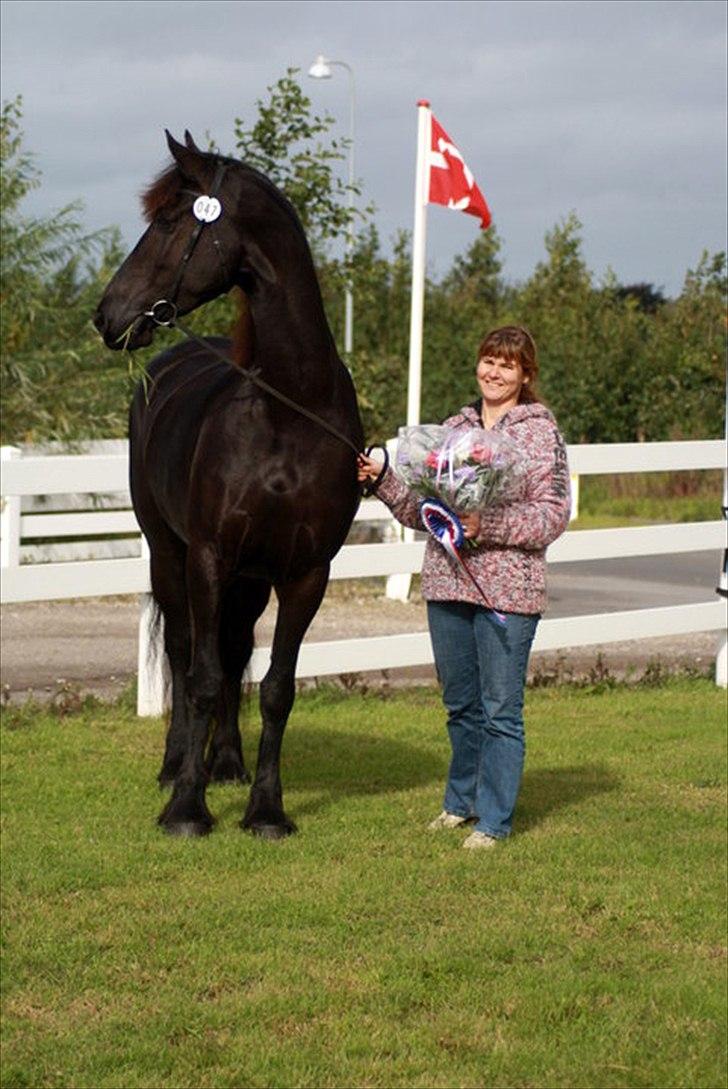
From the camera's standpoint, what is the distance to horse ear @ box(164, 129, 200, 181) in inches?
268

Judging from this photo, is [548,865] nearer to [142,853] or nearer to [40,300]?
[142,853]

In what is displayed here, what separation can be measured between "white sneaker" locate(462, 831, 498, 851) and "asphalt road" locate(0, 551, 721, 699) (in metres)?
3.79

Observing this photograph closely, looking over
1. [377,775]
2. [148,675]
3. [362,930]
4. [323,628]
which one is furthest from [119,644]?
[362,930]

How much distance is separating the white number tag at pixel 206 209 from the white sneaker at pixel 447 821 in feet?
8.45

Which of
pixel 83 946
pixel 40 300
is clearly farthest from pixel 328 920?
pixel 40 300

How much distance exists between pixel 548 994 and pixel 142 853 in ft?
6.80

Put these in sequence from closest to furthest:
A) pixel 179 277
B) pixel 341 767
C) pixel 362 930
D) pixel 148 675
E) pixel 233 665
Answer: pixel 362 930 < pixel 179 277 < pixel 233 665 < pixel 341 767 < pixel 148 675

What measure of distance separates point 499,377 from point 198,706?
176cm

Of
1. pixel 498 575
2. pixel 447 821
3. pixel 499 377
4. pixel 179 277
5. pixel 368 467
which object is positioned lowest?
pixel 447 821

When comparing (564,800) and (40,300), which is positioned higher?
(40,300)

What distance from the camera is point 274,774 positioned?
755 cm

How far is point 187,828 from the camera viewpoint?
24.4 ft

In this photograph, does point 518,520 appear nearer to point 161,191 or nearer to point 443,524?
point 443,524

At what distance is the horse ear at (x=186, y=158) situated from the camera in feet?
22.4
